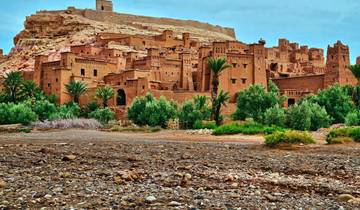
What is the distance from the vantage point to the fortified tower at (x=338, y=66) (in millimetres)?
60344

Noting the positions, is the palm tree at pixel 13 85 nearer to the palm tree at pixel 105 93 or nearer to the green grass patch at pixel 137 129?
the palm tree at pixel 105 93

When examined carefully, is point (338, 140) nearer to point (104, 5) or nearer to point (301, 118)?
point (301, 118)

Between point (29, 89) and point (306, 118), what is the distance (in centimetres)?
3106

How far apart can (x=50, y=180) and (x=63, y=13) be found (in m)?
84.1

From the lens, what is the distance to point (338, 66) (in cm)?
6066

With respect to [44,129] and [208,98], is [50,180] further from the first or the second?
[208,98]

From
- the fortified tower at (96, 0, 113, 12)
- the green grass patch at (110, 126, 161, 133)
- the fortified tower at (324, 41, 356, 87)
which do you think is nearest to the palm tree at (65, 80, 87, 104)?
the green grass patch at (110, 126, 161, 133)

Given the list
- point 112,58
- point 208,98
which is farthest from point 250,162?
point 112,58

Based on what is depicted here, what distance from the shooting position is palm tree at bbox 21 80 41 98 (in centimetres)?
5756

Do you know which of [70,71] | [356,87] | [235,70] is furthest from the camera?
[235,70]

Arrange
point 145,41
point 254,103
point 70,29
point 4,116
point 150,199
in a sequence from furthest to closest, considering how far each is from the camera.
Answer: point 70,29 < point 145,41 < point 4,116 < point 254,103 < point 150,199

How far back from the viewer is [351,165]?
49.4 feet

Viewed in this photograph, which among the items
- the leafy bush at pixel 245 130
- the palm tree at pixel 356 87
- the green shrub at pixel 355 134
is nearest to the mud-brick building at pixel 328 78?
the palm tree at pixel 356 87

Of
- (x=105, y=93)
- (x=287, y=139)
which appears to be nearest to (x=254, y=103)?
(x=105, y=93)
